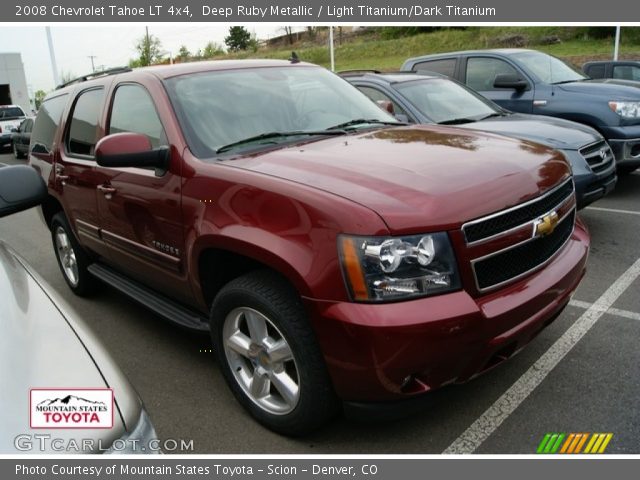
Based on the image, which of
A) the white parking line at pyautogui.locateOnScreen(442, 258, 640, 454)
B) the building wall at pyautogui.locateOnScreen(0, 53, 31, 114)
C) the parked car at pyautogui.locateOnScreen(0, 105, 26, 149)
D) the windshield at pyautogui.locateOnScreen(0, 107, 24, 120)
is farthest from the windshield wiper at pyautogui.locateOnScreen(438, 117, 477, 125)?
the building wall at pyautogui.locateOnScreen(0, 53, 31, 114)

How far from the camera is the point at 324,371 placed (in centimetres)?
240

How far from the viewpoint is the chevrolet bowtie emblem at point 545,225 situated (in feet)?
8.43

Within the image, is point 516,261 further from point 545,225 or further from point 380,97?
point 380,97

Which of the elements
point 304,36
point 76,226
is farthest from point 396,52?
point 76,226

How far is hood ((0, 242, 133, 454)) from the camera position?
137cm

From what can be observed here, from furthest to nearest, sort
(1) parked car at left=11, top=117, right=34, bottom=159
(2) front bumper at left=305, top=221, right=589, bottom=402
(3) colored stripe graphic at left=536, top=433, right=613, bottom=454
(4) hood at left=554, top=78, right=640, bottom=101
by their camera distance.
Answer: (1) parked car at left=11, top=117, right=34, bottom=159 → (4) hood at left=554, top=78, right=640, bottom=101 → (3) colored stripe graphic at left=536, top=433, right=613, bottom=454 → (2) front bumper at left=305, top=221, right=589, bottom=402

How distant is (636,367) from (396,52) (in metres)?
46.2

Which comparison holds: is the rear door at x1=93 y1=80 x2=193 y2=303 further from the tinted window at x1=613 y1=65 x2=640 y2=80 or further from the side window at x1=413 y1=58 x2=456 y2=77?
the tinted window at x1=613 y1=65 x2=640 y2=80

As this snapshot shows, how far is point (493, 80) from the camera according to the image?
7855 millimetres

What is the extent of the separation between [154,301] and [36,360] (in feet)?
6.69

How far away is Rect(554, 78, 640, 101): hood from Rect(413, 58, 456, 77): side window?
5.40ft

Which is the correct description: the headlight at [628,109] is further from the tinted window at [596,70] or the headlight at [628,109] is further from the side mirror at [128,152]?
the tinted window at [596,70]

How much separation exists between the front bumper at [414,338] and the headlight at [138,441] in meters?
0.86
